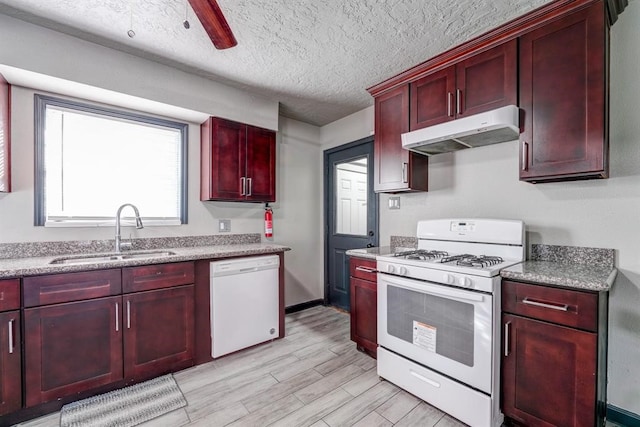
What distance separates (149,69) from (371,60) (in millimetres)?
1849

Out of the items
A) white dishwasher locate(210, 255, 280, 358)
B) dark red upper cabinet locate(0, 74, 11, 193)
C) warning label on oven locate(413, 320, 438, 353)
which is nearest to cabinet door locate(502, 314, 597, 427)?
warning label on oven locate(413, 320, 438, 353)

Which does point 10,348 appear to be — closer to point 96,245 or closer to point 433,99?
point 96,245

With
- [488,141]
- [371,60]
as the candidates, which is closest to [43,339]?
[371,60]

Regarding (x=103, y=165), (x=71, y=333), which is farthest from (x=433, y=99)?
(x=71, y=333)

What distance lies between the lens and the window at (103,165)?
221 cm

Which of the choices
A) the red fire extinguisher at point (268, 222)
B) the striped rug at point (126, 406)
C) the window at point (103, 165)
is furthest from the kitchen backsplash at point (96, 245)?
the striped rug at point (126, 406)

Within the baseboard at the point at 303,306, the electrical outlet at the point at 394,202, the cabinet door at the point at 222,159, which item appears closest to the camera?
the cabinet door at the point at 222,159

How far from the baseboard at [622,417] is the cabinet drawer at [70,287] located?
3.29m

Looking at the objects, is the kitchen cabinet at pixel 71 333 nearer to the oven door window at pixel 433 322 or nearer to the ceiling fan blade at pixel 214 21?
the ceiling fan blade at pixel 214 21

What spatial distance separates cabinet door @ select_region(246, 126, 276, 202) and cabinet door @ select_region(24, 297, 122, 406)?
1.54m

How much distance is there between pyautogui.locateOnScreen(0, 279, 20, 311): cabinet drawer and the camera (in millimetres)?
1614

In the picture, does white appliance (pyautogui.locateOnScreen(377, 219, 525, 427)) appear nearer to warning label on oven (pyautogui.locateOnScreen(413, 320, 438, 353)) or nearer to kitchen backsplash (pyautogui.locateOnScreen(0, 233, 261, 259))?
warning label on oven (pyautogui.locateOnScreen(413, 320, 438, 353))

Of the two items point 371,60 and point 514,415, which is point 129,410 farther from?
point 371,60

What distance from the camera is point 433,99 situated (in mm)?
2273
